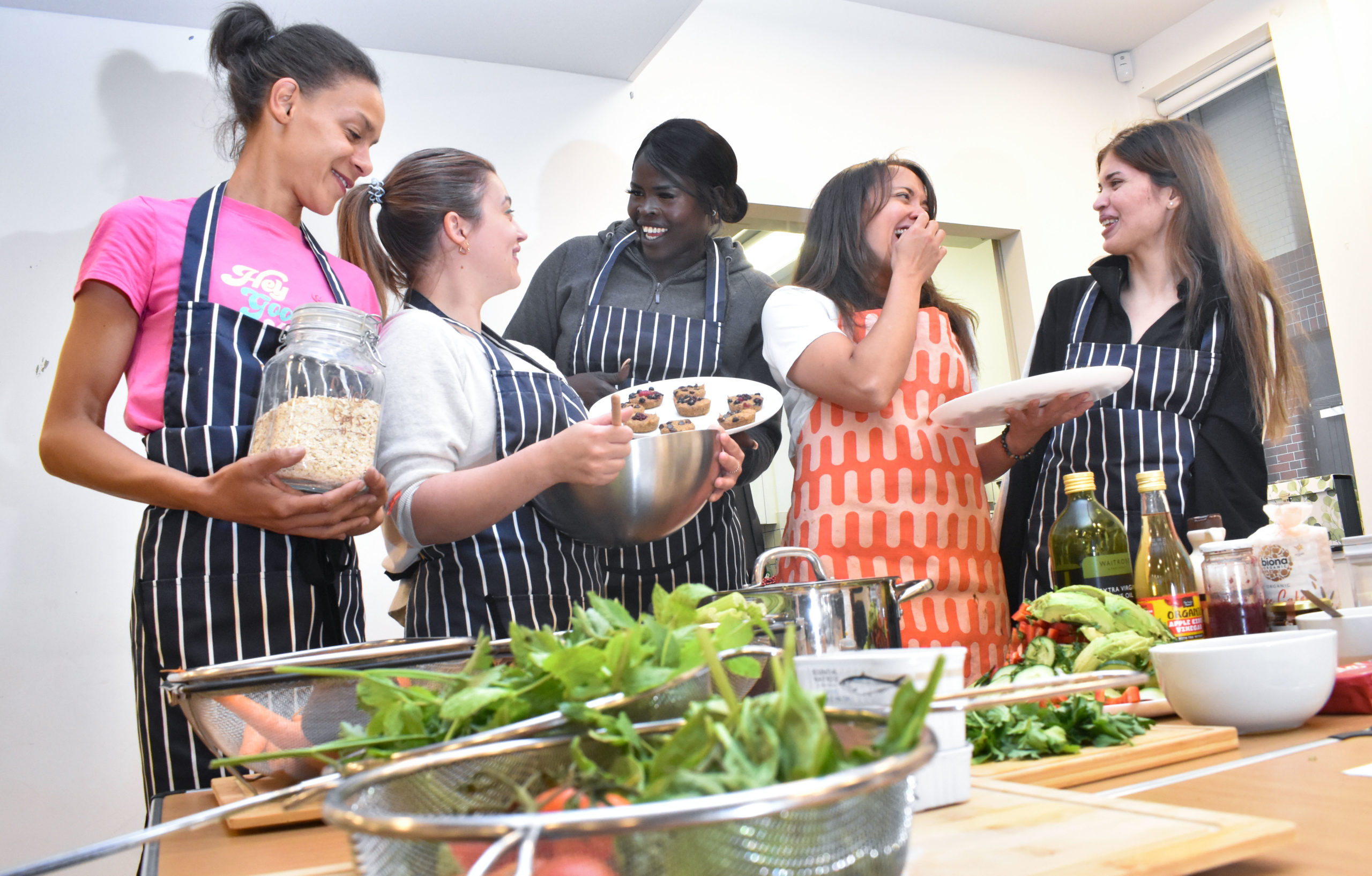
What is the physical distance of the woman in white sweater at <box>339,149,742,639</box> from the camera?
115 cm

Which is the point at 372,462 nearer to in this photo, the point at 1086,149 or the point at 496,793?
the point at 496,793

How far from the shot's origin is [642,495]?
1.27 m

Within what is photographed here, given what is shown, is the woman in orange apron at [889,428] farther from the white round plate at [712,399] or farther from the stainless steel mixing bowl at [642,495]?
the stainless steel mixing bowl at [642,495]

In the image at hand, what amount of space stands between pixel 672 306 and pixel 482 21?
3.95ft

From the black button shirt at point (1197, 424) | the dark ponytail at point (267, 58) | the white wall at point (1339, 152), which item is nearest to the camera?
the dark ponytail at point (267, 58)

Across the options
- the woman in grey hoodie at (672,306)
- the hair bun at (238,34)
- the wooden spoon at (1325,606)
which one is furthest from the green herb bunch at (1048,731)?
the hair bun at (238,34)

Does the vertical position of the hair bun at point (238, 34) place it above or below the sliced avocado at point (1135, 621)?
above

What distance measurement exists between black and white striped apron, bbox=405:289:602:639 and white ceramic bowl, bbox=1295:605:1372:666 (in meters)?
0.81

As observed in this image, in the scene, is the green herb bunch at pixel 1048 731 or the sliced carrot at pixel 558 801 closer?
the sliced carrot at pixel 558 801

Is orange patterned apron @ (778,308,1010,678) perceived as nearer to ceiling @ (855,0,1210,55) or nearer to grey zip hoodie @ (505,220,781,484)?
grey zip hoodie @ (505,220,781,484)

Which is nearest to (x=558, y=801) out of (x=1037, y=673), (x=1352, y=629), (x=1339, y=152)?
(x=1037, y=673)

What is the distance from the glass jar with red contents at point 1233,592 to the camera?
100 cm

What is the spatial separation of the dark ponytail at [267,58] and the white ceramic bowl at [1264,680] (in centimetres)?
→ 128

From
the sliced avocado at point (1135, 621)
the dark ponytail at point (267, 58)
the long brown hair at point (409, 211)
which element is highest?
the dark ponytail at point (267, 58)
